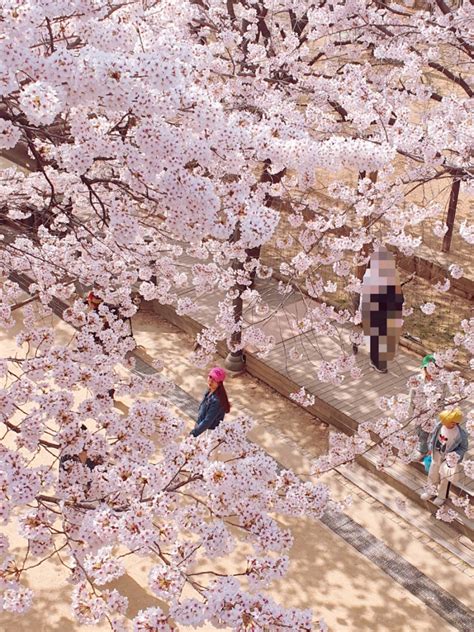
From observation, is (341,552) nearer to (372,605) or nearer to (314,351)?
(372,605)

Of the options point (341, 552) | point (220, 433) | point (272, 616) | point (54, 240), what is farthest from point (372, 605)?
point (54, 240)

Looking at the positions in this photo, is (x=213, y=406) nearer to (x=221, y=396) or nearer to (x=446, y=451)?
(x=221, y=396)

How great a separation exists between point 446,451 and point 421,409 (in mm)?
605

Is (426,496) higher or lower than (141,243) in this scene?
lower

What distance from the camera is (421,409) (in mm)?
8297

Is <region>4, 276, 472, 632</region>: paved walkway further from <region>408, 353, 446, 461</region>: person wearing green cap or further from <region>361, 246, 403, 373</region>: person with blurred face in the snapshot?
<region>361, 246, 403, 373</region>: person with blurred face

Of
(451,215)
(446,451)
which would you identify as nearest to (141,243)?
(446,451)

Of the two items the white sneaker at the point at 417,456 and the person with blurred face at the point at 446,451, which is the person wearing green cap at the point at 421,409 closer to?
the white sneaker at the point at 417,456

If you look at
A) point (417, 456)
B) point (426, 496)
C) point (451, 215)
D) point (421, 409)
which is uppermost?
point (421, 409)

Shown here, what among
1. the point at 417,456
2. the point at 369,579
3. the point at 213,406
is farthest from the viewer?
the point at 417,456

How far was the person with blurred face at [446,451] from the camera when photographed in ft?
25.1

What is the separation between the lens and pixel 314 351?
10977 mm

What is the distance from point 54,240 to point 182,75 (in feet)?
17.4

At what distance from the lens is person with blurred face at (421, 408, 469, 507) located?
25.1 feet
